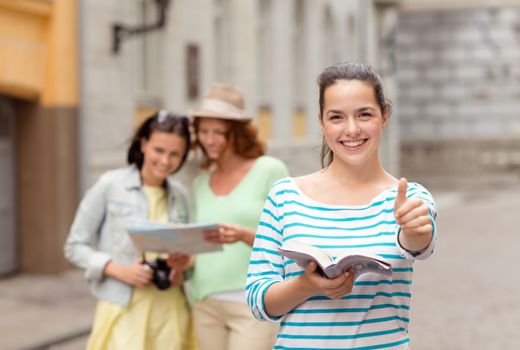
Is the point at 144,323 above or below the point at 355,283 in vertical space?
below

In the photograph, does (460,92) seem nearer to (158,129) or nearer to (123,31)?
(123,31)

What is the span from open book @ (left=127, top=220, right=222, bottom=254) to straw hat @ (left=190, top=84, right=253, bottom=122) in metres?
0.67

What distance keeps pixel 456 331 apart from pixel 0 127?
18.5ft

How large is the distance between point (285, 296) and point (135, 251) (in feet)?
6.18

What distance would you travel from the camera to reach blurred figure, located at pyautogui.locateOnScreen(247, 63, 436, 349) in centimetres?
270

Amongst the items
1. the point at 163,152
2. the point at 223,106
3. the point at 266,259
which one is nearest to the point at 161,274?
the point at 163,152

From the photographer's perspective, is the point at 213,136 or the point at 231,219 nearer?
the point at 231,219

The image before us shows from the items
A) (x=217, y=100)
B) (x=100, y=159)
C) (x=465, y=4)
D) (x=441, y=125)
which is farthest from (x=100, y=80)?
(x=441, y=125)

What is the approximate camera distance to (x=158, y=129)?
4.43 metres

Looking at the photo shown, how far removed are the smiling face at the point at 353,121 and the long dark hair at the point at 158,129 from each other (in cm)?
173

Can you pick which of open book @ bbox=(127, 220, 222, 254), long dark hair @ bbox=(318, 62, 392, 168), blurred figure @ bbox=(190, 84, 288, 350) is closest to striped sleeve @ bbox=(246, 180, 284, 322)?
long dark hair @ bbox=(318, 62, 392, 168)

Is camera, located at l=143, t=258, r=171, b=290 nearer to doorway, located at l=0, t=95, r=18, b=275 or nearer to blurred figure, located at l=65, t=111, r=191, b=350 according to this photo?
blurred figure, located at l=65, t=111, r=191, b=350

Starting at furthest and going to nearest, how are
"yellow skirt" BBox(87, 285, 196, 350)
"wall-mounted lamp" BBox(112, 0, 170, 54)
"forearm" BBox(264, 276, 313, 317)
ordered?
"wall-mounted lamp" BBox(112, 0, 170, 54) < "yellow skirt" BBox(87, 285, 196, 350) < "forearm" BBox(264, 276, 313, 317)

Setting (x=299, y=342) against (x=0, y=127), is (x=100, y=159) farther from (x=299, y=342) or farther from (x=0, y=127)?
(x=299, y=342)
